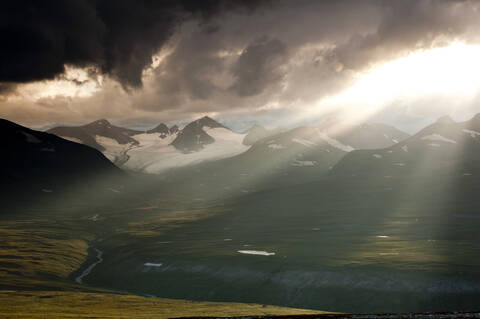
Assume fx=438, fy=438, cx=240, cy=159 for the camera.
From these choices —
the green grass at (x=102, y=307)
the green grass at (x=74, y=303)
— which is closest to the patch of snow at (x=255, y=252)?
the green grass at (x=74, y=303)

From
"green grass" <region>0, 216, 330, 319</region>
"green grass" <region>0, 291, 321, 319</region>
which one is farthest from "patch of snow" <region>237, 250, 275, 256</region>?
"green grass" <region>0, 291, 321, 319</region>

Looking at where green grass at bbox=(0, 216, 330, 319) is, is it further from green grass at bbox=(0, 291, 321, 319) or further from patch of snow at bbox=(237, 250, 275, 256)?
patch of snow at bbox=(237, 250, 275, 256)

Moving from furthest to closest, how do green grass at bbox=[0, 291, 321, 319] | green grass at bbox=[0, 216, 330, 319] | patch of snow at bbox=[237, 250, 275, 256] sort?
patch of snow at bbox=[237, 250, 275, 256] < green grass at bbox=[0, 216, 330, 319] < green grass at bbox=[0, 291, 321, 319]

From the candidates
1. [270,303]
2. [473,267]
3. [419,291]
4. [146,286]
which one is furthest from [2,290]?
[473,267]

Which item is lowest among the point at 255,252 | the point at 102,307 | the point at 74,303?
the point at 255,252

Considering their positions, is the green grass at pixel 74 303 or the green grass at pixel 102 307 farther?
the green grass at pixel 74 303

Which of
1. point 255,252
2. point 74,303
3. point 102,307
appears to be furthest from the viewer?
point 255,252

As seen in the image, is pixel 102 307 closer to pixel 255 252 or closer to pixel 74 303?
pixel 74 303

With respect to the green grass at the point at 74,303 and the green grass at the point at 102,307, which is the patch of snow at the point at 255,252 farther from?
the green grass at the point at 102,307

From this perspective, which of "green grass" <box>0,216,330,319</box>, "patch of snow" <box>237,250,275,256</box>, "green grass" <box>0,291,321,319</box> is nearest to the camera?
"green grass" <box>0,291,321,319</box>

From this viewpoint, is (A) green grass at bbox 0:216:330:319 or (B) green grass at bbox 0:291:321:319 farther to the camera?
(A) green grass at bbox 0:216:330:319

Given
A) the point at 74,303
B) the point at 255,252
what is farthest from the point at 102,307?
the point at 255,252

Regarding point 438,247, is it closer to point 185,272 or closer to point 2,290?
point 185,272
